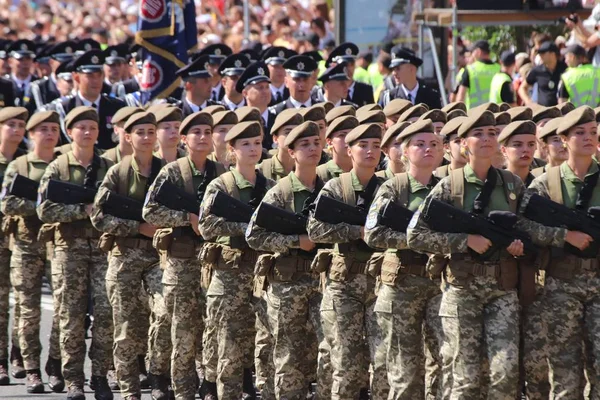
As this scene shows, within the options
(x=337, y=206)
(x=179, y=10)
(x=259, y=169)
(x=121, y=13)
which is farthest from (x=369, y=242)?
(x=121, y=13)

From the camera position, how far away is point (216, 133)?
40.6 feet

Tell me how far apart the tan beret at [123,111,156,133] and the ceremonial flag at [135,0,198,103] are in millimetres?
5250

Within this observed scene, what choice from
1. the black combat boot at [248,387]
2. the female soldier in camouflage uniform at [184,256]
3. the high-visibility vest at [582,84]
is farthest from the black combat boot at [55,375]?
the high-visibility vest at [582,84]

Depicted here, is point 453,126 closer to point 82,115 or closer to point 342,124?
point 342,124

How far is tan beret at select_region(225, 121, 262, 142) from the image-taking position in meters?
11.4

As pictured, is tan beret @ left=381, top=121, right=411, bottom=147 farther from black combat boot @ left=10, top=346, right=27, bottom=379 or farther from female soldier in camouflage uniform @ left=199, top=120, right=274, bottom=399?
black combat boot @ left=10, top=346, right=27, bottom=379

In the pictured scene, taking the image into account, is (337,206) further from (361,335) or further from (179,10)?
(179,10)

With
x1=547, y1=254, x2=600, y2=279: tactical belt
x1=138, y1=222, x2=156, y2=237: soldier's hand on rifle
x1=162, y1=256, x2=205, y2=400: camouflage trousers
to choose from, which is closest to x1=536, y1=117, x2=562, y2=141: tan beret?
x1=547, y1=254, x2=600, y2=279: tactical belt

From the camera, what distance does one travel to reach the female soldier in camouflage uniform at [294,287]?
10688mm

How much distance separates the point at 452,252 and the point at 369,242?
59cm

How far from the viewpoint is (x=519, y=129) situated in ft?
33.9

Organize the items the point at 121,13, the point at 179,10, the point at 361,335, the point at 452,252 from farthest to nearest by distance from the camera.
Answer: the point at 121,13 → the point at 179,10 → the point at 361,335 → the point at 452,252

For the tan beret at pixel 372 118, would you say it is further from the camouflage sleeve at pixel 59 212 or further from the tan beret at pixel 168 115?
the camouflage sleeve at pixel 59 212

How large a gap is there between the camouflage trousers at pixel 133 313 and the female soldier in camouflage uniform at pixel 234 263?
0.73 meters
